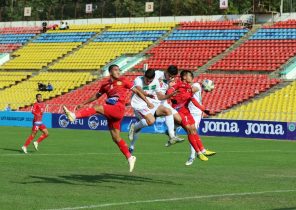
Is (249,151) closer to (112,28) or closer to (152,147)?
(152,147)

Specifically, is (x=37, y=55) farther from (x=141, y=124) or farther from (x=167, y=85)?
(x=167, y=85)

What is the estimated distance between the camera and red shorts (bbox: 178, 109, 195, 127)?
1855 centimetres

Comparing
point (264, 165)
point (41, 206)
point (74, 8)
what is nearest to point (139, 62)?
point (74, 8)

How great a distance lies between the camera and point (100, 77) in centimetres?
5988

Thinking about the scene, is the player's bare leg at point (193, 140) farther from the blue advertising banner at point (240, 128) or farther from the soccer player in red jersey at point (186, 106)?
the blue advertising banner at point (240, 128)

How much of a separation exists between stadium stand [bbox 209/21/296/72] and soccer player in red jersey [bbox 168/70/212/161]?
3334 centimetres

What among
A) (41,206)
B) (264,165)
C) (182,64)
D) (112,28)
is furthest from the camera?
(112,28)

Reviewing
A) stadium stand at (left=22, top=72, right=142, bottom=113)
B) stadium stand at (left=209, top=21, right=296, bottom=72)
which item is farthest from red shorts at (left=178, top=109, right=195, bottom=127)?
stadium stand at (left=22, top=72, right=142, bottom=113)

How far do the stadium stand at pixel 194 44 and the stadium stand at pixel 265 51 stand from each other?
5.53 ft

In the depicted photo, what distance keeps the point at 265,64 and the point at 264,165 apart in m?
31.8

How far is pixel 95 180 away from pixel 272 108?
29.6 metres

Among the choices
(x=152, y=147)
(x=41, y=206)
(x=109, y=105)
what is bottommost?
(x=152, y=147)

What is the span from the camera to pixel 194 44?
196 ft

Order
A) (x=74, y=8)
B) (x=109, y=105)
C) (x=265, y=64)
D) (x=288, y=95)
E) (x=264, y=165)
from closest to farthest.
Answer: (x=109, y=105) → (x=264, y=165) → (x=288, y=95) → (x=265, y=64) → (x=74, y=8)
